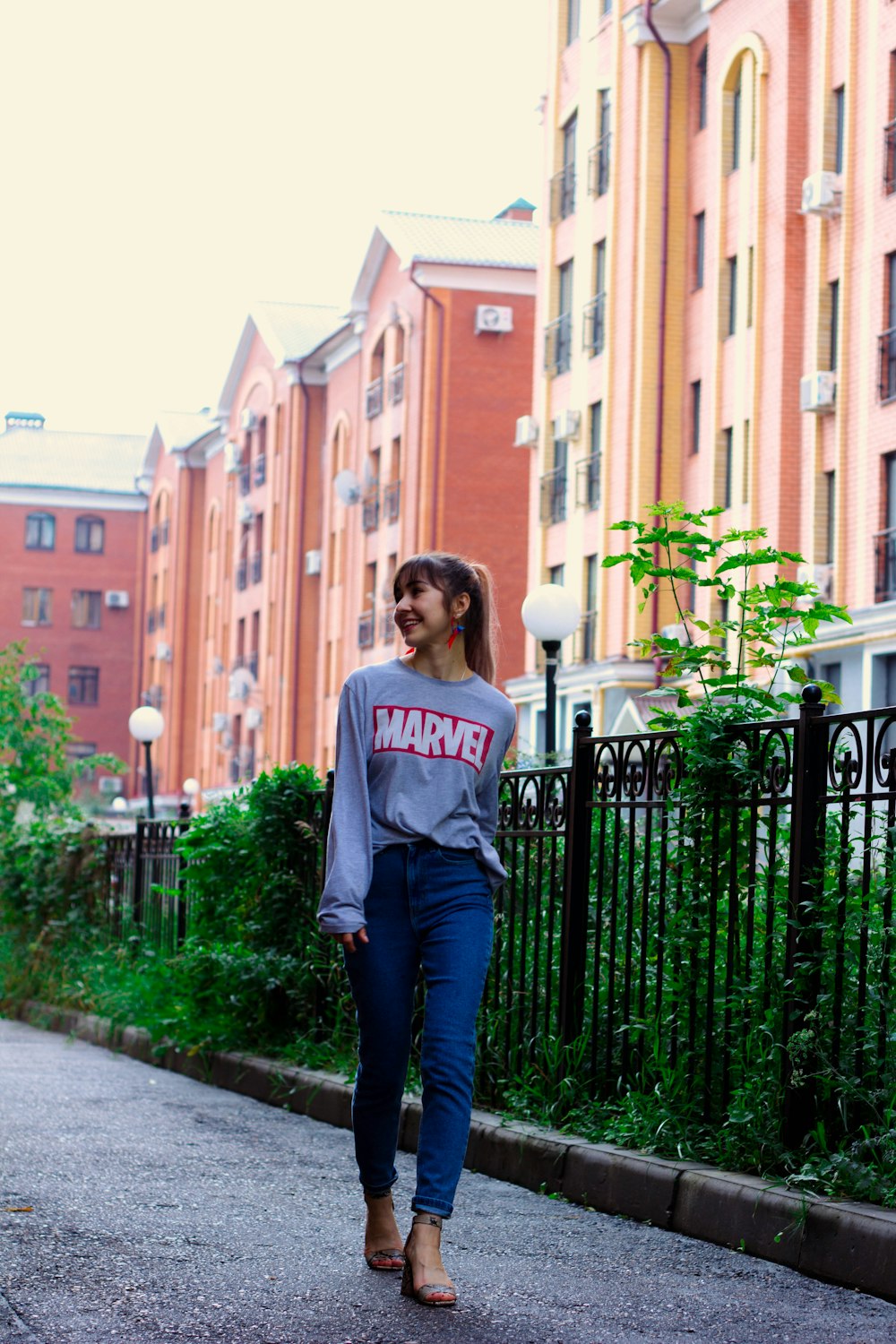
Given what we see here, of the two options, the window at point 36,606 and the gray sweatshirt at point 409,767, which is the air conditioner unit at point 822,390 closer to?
the gray sweatshirt at point 409,767

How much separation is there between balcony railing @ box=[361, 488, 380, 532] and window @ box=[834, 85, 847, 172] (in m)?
19.2

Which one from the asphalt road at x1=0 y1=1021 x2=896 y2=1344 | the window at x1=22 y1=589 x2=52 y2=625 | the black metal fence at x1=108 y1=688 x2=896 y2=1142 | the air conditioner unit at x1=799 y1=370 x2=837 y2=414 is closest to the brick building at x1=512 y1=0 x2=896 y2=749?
the air conditioner unit at x1=799 y1=370 x2=837 y2=414

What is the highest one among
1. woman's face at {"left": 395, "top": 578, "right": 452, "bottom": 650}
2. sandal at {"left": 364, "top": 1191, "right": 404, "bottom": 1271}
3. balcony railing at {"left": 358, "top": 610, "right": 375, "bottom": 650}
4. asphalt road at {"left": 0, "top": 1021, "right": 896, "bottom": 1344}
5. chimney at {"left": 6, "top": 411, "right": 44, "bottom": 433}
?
chimney at {"left": 6, "top": 411, "right": 44, "bottom": 433}

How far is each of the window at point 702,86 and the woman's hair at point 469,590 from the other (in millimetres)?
30288

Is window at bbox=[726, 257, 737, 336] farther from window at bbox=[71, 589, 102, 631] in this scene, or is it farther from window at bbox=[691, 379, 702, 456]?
window at bbox=[71, 589, 102, 631]

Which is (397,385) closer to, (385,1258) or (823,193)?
(823,193)

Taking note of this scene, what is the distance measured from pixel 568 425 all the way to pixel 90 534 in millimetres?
45201

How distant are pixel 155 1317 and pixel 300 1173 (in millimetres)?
2488

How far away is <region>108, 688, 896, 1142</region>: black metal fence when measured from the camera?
5.63 m

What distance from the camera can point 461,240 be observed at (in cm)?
4481

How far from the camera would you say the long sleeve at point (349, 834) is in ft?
16.0

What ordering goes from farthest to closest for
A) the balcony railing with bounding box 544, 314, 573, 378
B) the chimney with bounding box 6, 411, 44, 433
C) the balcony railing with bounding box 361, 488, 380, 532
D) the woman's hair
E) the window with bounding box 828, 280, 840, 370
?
the chimney with bounding box 6, 411, 44, 433
the balcony railing with bounding box 361, 488, 380, 532
the balcony railing with bounding box 544, 314, 573, 378
the window with bounding box 828, 280, 840, 370
the woman's hair

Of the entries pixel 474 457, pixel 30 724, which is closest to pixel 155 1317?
pixel 30 724

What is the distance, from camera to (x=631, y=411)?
1346 inches
